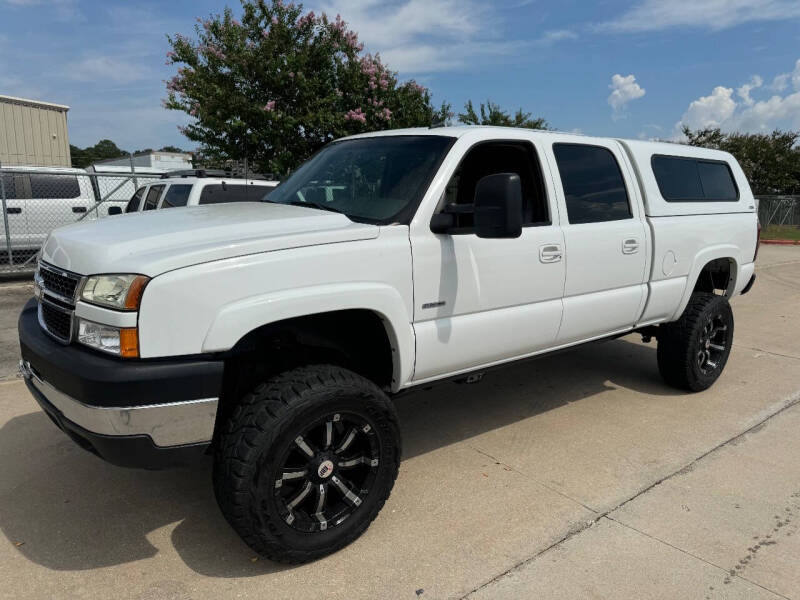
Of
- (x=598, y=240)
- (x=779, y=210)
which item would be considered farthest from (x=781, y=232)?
(x=598, y=240)

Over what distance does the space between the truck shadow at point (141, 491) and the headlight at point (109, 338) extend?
105 centimetres

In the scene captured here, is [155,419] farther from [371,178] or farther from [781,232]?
[781,232]

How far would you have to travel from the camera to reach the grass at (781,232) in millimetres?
23828

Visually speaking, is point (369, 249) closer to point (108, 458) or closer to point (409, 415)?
point (108, 458)

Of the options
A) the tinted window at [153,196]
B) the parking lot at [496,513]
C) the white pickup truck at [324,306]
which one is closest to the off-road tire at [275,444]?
the white pickup truck at [324,306]

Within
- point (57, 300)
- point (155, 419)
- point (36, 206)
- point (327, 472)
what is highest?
point (57, 300)

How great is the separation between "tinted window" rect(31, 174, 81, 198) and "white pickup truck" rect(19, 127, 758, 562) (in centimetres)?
915

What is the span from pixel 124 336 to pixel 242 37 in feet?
37.8

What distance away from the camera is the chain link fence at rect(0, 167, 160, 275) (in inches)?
412

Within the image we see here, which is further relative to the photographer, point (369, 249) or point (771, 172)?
point (771, 172)

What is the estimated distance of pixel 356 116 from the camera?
1270cm

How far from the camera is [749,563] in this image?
106 inches

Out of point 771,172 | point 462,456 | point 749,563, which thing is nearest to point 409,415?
point 462,456

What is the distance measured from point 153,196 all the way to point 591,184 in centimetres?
752
